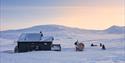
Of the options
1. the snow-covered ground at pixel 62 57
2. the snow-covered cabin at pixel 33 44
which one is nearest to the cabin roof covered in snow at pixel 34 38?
the snow-covered cabin at pixel 33 44

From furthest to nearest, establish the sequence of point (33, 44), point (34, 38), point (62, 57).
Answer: point (34, 38)
point (33, 44)
point (62, 57)

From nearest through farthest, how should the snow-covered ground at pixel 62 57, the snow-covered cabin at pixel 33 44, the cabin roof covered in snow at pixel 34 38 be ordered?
the snow-covered ground at pixel 62 57 < the snow-covered cabin at pixel 33 44 < the cabin roof covered in snow at pixel 34 38

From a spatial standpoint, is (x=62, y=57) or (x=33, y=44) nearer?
(x=62, y=57)

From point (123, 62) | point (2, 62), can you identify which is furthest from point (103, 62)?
point (2, 62)

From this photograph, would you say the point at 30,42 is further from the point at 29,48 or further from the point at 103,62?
the point at 103,62

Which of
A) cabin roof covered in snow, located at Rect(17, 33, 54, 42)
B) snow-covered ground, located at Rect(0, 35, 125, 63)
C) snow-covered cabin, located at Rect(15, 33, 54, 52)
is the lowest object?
snow-covered ground, located at Rect(0, 35, 125, 63)

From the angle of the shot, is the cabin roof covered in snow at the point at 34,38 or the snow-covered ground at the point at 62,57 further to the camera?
the cabin roof covered in snow at the point at 34,38

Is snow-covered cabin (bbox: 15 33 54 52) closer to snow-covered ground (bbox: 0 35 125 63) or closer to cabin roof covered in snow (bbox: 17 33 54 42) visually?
cabin roof covered in snow (bbox: 17 33 54 42)

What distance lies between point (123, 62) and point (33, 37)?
2689 centimetres

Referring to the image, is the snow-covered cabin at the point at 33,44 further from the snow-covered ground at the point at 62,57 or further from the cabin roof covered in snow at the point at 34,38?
the snow-covered ground at the point at 62,57

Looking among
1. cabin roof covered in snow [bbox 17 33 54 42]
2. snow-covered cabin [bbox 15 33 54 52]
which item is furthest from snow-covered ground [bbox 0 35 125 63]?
cabin roof covered in snow [bbox 17 33 54 42]

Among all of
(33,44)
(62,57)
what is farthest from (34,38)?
(62,57)

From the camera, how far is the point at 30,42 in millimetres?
54562

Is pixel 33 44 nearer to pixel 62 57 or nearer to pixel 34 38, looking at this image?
pixel 34 38
